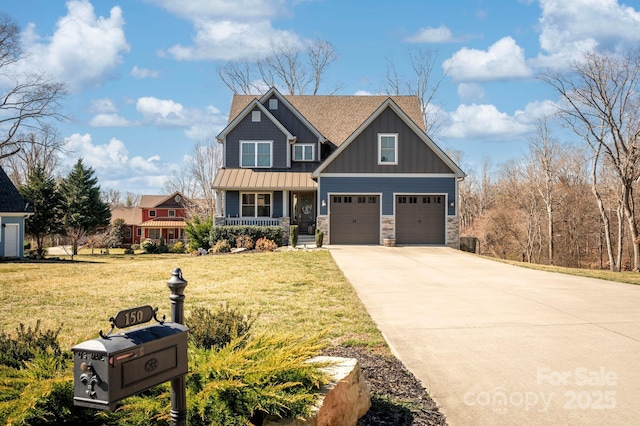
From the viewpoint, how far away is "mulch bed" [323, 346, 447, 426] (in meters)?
4.27

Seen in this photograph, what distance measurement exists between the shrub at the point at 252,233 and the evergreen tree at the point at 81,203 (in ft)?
72.8

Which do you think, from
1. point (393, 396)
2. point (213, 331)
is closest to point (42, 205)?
point (213, 331)

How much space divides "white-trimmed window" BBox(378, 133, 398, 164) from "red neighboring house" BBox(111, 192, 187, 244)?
36933mm

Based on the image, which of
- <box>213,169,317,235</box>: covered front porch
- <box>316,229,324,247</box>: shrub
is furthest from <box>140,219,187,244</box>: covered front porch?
<box>316,229,324,247</box>: shrub

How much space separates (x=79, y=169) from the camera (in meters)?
44.8

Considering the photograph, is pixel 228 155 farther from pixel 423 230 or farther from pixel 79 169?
→ pixel 79 169

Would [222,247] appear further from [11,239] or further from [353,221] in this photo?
[11,239]

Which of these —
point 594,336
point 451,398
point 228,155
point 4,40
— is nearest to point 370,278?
point 594,336

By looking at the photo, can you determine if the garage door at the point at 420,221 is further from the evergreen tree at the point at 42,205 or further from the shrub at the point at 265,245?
the evergreen tree at the point at 42,205

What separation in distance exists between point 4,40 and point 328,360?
32.7 meters

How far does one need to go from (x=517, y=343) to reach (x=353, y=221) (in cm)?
1839

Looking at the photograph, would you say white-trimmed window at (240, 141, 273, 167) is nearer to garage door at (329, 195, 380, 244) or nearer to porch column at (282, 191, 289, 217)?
porch column at (282, 191, 289, 217)

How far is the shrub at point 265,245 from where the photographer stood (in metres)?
22.7


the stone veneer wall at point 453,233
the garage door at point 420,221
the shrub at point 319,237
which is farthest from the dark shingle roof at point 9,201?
the stone veneer wall at point 453,233
